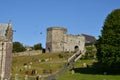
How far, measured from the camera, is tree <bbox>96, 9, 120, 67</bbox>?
7188 centimetres

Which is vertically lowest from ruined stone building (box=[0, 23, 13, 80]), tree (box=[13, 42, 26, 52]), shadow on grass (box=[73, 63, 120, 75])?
shadow on grass (box=[73, 63, 120, 75])

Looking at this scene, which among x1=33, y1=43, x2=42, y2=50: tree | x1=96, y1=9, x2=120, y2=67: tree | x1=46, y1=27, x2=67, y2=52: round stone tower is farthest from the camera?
x1=33, y1=43, x2=42, y2=50: tree

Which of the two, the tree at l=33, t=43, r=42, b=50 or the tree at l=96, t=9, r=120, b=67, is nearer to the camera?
the tree at l=96, t=9, r=120, b=67

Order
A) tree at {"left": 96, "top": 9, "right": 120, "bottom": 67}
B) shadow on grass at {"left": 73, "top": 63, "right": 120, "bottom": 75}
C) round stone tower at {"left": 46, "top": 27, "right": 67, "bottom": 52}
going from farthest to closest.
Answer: round stone tower at {"left": 46, "top": 27, "right": 67, "bottom": 52} → shadow on grass at {"left": 73, "top": 63, "right": 120, "bottom": 75} → tree at {"left": 96, "top": 9, "right": 120, "bottom": 67}

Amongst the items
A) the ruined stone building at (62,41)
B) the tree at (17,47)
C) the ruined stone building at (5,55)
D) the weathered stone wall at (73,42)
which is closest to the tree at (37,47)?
the tree at (17,47)

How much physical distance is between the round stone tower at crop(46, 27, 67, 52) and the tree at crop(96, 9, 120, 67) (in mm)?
57682

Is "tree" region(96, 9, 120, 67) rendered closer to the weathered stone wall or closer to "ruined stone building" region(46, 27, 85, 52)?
"ruined stone building" region(46, 27, 85, 52)

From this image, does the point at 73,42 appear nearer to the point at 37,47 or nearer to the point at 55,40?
the point at 55,40

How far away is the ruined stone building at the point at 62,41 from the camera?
136m

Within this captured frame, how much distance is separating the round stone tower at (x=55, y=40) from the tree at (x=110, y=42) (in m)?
57.7

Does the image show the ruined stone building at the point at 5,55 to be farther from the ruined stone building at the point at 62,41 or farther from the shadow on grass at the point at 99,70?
the ruined stone building at the point at 62,41

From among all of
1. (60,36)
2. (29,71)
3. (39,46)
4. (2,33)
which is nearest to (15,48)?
(39,46)

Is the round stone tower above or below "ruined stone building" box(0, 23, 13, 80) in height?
above

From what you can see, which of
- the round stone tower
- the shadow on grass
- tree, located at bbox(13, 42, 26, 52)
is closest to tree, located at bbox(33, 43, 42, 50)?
tree, located at bbox(13, 42, 26, 52)
